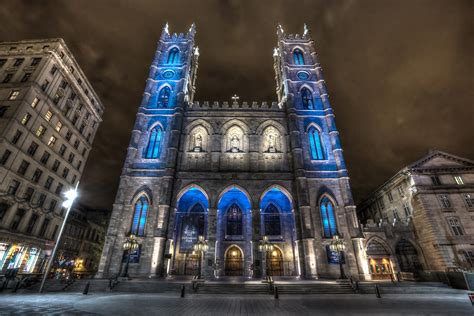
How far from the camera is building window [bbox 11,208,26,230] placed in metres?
24.8

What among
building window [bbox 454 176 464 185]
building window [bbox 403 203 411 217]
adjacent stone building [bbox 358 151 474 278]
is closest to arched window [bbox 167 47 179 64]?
adjacent stone building [bbox 358 151 474 278]

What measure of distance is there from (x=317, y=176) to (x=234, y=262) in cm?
1313

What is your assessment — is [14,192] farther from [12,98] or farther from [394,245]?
[394,245]

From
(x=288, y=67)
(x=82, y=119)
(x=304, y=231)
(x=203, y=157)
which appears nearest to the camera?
(x=304, y=231)

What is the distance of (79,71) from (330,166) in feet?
129

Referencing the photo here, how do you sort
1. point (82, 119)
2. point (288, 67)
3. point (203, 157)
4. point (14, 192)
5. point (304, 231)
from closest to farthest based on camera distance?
1. point (304, 231)
2. point (14, 192)
3. point (203, 157)
4. point (288, 67)
5. point (82, 119)

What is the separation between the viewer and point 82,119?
122 ft

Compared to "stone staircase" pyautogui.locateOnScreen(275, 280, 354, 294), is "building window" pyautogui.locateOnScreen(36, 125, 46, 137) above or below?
above

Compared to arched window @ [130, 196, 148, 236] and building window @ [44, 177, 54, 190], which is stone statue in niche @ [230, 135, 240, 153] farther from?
building window @ [44, 177, 54, 190]

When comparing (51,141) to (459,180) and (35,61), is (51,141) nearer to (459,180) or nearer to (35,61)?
(35,61)

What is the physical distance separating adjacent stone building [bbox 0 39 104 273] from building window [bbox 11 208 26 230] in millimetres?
108

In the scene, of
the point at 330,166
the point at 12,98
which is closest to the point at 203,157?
A: the point at 330,166

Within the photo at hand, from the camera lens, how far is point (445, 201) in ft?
84.7

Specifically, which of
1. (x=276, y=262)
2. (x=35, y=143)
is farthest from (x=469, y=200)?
(x=35, y=143)
